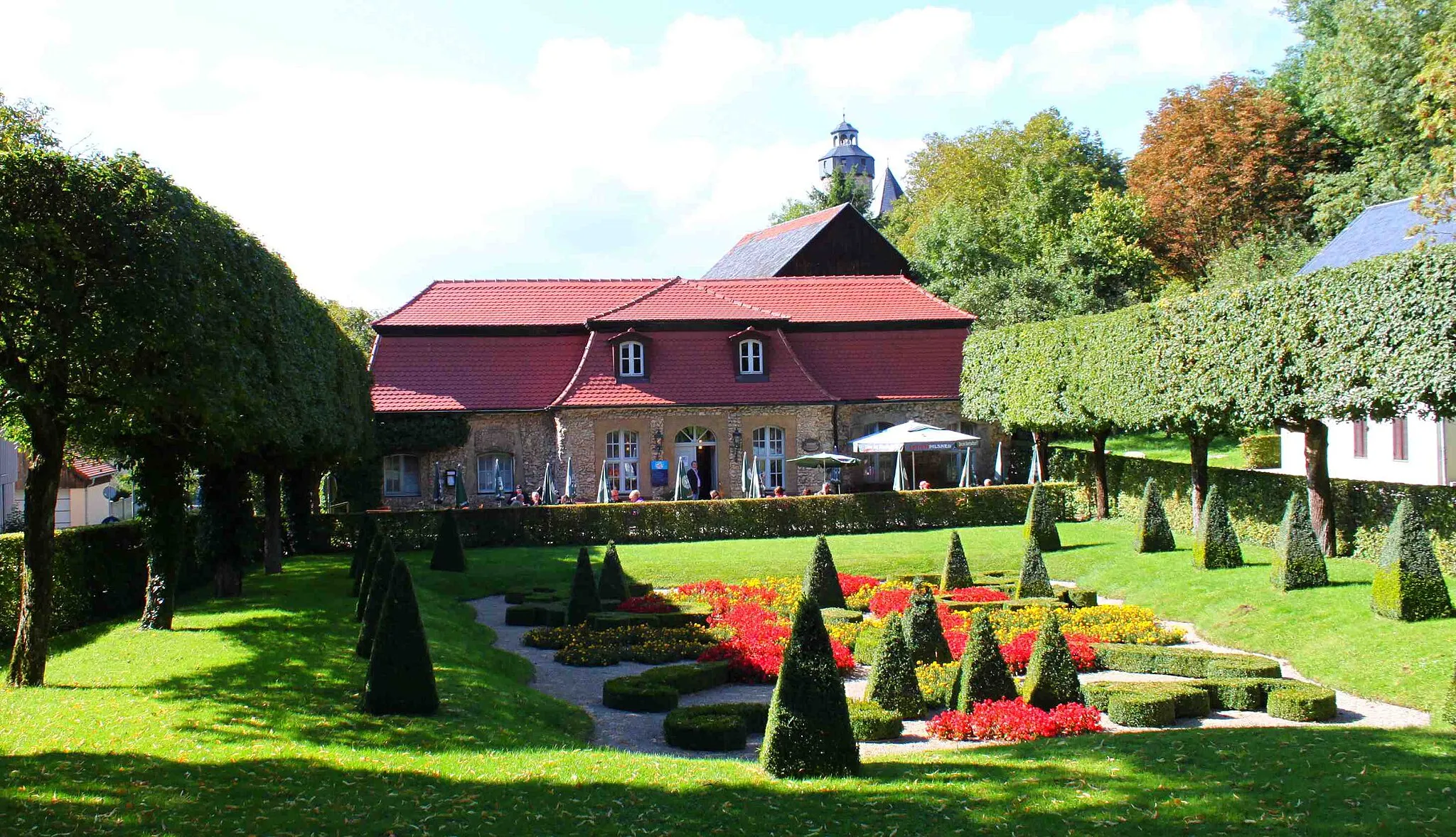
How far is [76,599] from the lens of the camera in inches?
686

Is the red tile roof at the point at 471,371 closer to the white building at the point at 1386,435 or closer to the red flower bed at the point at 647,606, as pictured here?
the red flower bed at the point at 647,606

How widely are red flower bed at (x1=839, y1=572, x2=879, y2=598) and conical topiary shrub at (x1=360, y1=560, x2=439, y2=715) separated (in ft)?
37.0

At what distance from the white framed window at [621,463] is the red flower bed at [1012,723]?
75.0ft

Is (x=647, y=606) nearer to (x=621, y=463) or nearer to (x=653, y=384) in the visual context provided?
(x=621, y=463)

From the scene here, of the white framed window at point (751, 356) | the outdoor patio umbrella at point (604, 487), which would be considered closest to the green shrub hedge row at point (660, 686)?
the outdoor patio umbrella at point (604, 487)

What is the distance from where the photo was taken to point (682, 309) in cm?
3647

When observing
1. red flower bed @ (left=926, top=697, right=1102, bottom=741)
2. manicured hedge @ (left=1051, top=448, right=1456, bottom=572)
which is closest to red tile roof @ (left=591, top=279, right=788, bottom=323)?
manicured hedge @ (left=1051, top=448, right=1456, bottom=572)

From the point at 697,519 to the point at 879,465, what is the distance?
9.05m

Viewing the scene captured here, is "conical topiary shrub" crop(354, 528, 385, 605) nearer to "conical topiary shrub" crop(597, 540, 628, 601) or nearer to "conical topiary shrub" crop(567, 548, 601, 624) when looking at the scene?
"conical topiary shrub" crop(567, 548, 601, 624)

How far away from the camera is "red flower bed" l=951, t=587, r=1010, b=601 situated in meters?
20.4

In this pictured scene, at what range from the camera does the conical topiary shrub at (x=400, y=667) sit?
37.4ft

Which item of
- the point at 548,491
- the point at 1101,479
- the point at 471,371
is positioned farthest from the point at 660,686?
the point at 471,371

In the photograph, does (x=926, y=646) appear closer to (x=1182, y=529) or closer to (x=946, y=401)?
(x=1182, y=529)

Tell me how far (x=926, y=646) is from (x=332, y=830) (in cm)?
921
